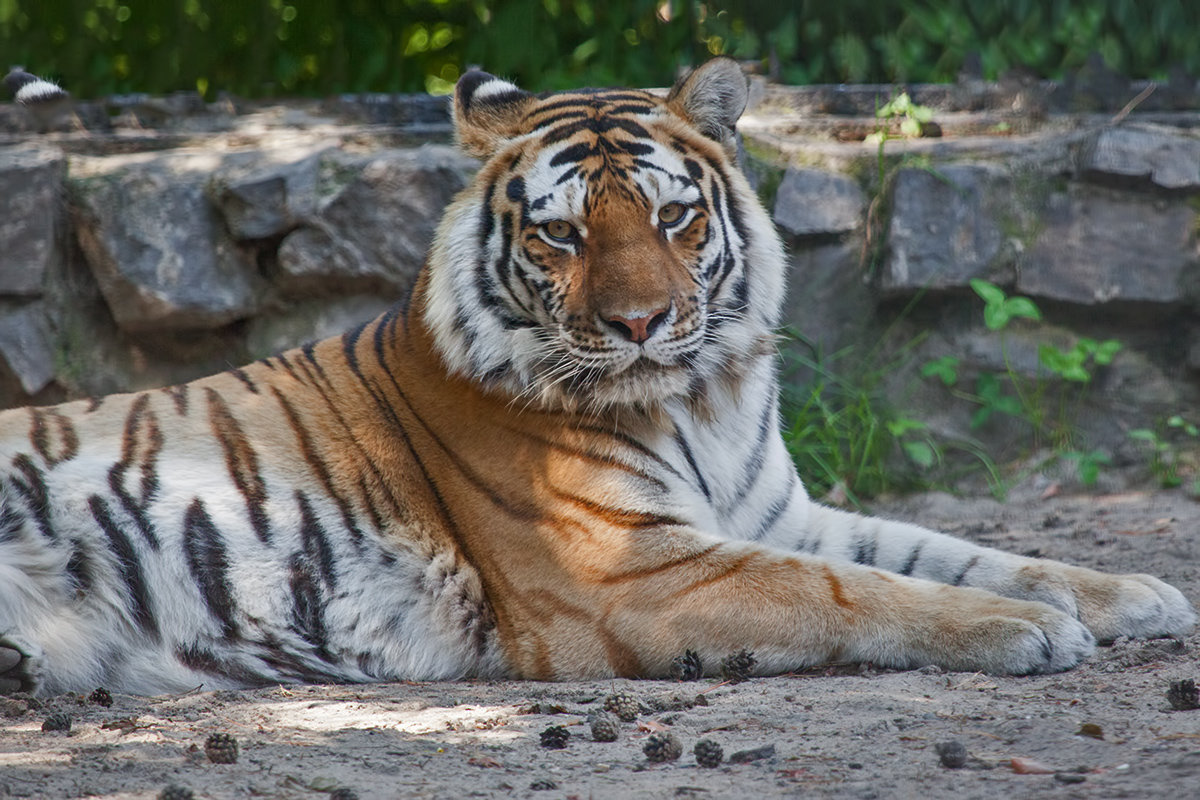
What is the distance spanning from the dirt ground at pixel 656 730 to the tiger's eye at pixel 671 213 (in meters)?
1.05

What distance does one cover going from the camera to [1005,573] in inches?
113

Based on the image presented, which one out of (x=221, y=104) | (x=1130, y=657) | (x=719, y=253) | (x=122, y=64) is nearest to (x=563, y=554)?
(x=719, y=253)

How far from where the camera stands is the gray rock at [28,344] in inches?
172

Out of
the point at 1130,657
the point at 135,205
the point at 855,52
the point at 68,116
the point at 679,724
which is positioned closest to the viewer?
the point at 679,724

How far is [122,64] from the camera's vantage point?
5469 millimetres

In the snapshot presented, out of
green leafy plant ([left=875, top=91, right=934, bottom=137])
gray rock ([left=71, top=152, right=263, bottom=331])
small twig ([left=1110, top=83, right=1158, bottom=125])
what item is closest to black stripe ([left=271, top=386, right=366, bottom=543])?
gray rock ([left=71, top=152, right=263, bottom=331])

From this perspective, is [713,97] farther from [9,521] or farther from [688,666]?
[9,521]

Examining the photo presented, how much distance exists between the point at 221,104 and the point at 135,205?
0.77 meters

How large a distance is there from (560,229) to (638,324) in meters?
0.34

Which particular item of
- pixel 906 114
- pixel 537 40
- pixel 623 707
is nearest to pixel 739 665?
pixel 623 707

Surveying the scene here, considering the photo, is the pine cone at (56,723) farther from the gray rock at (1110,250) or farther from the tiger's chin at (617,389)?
the gray rock at (1110,250)

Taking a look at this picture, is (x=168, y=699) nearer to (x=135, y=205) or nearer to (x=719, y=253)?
(x=719, y=253)

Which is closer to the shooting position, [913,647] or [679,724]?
[679,724]

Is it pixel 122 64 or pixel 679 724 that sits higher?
pixel 122 64
